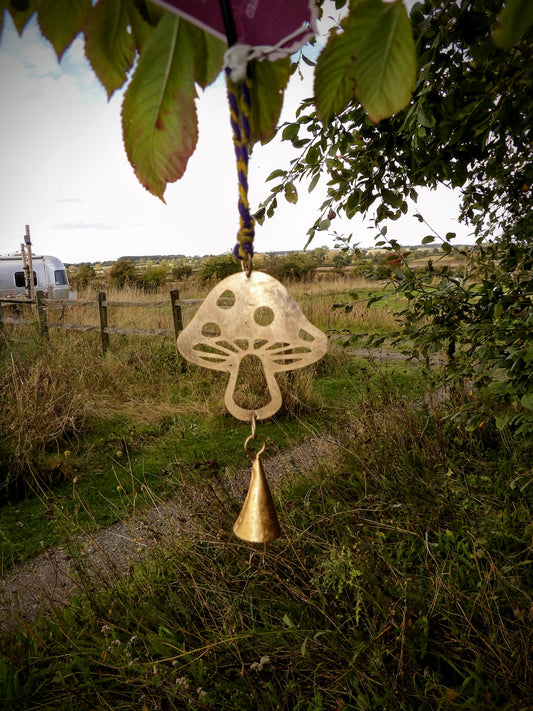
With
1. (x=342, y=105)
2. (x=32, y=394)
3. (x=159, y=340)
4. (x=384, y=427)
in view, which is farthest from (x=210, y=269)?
(x=342, y=105)

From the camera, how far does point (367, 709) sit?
4.71 feet

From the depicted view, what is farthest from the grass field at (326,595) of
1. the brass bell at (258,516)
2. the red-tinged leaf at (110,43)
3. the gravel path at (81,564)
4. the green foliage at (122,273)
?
the green foliage at (122,273)

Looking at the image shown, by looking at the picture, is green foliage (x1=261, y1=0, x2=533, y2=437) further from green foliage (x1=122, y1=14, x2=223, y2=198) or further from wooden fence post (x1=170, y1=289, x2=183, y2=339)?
wooden fence post (x1=170, y1=289, x2=183, y2=339)

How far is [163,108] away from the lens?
44 centimetres

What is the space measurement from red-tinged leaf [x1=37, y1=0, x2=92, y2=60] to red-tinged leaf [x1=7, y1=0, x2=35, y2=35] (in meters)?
0.01

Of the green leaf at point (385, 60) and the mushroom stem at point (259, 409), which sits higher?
the green leaf at point (385, 60)

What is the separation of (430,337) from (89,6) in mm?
1707

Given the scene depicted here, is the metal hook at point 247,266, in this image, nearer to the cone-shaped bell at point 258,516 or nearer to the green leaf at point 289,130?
the cone-shaped bell at point 258,516

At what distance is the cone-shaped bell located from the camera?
2.72 feet

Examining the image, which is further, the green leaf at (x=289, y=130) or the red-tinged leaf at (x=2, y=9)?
the green leaf at (x=289, y=130)

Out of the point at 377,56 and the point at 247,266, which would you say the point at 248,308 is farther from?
the point at 377,56

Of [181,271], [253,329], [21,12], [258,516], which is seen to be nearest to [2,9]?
[21,12]

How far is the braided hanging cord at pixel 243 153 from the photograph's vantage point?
0.48m

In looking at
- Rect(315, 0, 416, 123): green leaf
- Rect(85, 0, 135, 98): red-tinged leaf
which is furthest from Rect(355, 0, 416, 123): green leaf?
Rect(85, 0, 135, 98): red-tinged leaf
